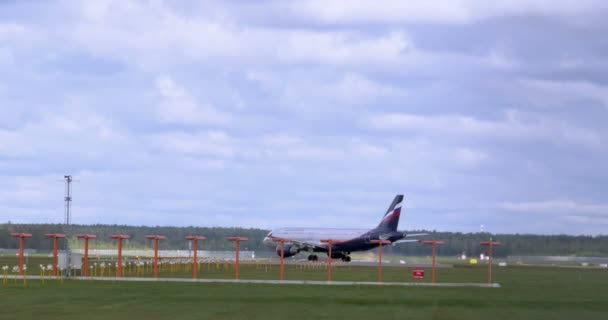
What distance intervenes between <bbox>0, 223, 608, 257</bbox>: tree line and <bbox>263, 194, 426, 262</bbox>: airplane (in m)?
21.0

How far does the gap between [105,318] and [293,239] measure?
64.3 meters

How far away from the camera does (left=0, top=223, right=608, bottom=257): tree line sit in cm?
11481

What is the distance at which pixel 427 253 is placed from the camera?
122m

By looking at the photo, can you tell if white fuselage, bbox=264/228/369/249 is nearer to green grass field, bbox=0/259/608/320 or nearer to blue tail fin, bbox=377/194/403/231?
blue tail fin, bbox=377/194/403/231

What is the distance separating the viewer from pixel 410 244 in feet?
396

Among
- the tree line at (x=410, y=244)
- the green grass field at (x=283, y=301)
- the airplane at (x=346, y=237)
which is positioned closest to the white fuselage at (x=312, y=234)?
the airplane at (x=346, y=237)

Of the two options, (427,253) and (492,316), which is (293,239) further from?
(492,316)

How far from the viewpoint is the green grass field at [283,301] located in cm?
3133

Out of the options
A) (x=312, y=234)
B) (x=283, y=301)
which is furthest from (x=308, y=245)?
(x=283, y=301)

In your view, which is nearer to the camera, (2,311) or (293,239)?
(2,311)

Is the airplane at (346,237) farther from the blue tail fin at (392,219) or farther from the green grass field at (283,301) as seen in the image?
the green grass field at (283,301)

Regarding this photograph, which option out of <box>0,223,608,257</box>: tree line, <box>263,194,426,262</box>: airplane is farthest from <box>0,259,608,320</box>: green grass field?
<box>0,223,608,257</box>: tree line

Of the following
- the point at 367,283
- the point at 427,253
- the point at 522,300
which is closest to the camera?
the point at 522,300

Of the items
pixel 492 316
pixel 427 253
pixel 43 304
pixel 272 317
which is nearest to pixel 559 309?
pixel 492 316
